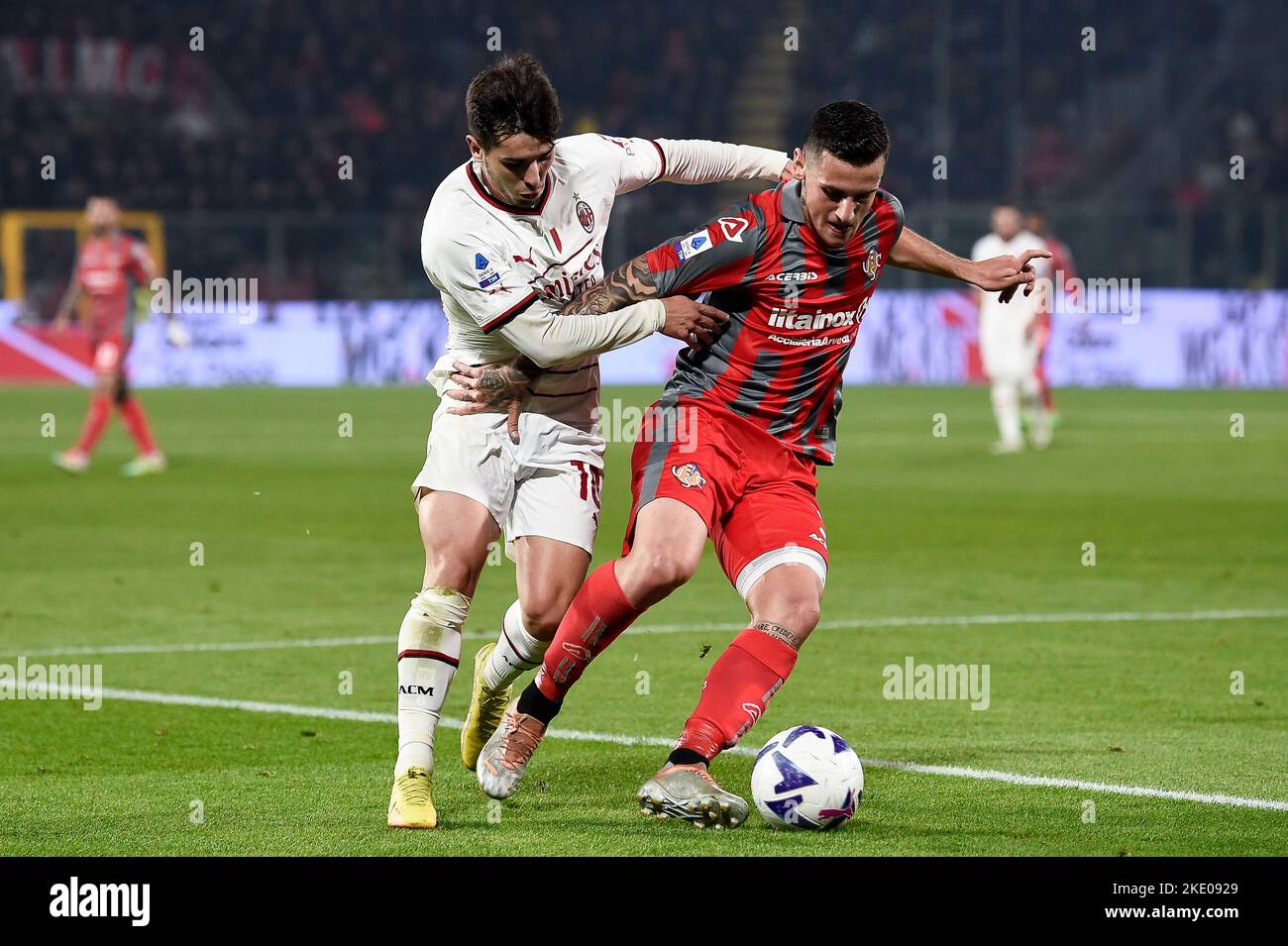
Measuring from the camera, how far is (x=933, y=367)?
28672 mm

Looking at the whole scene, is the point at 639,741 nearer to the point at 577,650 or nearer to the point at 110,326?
the point at 577,650

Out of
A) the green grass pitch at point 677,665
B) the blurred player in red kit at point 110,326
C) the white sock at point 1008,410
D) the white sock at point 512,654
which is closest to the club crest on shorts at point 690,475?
the white sock at point 512,654

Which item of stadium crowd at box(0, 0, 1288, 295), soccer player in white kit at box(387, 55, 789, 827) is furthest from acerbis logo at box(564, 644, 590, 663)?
stadium crowd at box(0, 0, 1288, 295)

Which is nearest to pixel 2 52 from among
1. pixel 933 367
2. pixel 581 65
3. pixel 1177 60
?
pixel 581 65

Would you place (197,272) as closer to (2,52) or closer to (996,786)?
(2,52)

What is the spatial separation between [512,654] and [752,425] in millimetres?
982

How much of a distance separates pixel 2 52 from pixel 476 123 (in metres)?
30.7

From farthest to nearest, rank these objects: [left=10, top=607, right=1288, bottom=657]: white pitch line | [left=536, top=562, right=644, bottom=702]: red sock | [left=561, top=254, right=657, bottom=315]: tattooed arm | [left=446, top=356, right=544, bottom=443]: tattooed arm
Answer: [left=10, top=607, right=1288, bottom=657]: white pitch line
[left=446, top=356, right=544, bottom=443]: tattooed arm
[left=561, top=254, right=657, bottom=315]: tattooed arm
[left=536, top=562, right=644, bottom=702]: red sock

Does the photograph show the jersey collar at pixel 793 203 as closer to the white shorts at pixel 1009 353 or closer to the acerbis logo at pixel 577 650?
the acerbis logo at pixel 577 650

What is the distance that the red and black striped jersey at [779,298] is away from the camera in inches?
216

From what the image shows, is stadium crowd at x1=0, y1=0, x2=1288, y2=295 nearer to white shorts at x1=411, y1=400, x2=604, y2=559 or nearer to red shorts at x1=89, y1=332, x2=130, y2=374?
red shorts at x1=89, y1=332, x2=130, y2=374

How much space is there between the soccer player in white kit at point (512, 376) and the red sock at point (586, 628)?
0.24 meters

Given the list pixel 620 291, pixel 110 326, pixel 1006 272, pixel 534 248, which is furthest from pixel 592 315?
pixel 110 326

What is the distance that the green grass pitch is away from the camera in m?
4.93
